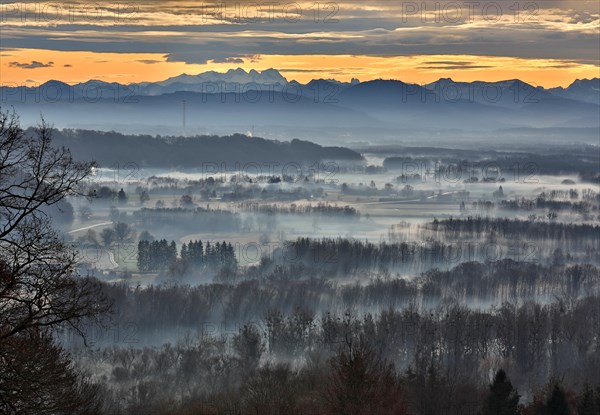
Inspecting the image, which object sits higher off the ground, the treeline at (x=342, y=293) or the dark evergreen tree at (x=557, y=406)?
the dark evergreen tree at (x=557, y=406)

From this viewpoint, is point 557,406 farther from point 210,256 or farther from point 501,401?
point 210,256

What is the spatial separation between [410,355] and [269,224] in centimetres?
8908

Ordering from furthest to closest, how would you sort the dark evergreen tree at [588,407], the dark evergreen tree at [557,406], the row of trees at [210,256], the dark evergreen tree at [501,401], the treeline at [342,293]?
the row of trees at [210,256], the treeline at [342,293], the dark evergreen tree at [501,401], the dark evergreen tree at [588,407], the dark evergreen tree at [557,406]

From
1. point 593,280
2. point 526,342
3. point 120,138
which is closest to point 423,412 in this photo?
point 526,342

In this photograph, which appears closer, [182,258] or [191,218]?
[182,258]

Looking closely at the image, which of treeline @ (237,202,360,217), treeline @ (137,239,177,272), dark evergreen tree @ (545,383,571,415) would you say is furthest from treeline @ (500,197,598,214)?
dark evergreen tree @ (545,383,571,415)

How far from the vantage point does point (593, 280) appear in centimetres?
8444

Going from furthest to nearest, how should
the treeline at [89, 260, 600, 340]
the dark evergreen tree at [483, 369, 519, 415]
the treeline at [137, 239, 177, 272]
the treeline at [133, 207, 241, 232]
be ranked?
the treeline at [133, 207, 241, 232], the treeline at [137, 239, 177, 272], the treeline at [89, 260, 600, 340], the dark evergreen tree at [483, 369, 519, 415]

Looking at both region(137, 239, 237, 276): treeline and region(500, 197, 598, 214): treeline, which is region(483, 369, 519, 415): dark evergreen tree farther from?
region(500, 197, 598, 214): treeline

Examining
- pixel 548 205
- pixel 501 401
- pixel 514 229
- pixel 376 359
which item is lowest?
pixel 548 205

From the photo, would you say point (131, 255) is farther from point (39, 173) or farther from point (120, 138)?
point (39, 173)

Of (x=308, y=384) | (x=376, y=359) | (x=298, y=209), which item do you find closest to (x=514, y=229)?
(x=298, y=209)

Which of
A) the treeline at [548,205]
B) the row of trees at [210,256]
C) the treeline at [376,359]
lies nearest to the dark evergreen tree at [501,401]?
the treeline at [376,359]

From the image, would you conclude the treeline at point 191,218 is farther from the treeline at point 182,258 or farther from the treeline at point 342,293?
the treeline at point 342,293
